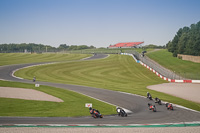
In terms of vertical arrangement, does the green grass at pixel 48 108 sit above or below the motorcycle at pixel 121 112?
below

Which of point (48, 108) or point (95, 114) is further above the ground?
point (95, 114)

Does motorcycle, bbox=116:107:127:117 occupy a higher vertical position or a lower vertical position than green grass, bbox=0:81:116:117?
higher

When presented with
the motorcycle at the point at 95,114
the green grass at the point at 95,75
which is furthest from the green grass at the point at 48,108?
the green grass at the point at 95,75

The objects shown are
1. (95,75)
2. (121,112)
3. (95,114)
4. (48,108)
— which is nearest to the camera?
(95,114)

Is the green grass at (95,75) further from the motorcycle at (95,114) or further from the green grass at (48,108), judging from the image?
the motorcycle at (95,114)

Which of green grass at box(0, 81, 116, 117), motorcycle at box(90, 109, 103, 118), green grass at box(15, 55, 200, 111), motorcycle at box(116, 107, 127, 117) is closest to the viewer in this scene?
motorcycle at box(90, 109, 103, 118)

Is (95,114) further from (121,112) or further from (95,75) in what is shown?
(95,75)

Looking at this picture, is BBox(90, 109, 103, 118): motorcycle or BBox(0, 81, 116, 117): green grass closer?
BBox(90, 109, 103, 118): motorcycle

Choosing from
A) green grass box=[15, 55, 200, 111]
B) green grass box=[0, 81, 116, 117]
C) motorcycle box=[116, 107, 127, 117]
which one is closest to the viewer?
motorcycle box=[116, 107, 127, 117]

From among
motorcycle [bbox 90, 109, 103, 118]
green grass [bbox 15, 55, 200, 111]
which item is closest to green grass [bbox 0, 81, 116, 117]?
motorcycle [bbox 90, 109, 103, 118]

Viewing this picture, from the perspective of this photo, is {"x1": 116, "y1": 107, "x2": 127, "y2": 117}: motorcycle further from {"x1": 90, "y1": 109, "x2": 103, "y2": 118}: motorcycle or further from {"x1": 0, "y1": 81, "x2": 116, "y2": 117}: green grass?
{"x1": 90, "y1": 109, "x2": 103, "y2": 118}: motorcycle

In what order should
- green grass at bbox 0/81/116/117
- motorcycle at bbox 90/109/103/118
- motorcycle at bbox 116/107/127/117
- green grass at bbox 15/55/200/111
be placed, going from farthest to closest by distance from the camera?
green grass at bbox 15/55/200/111 → green grass at bbox 0/81/116/117 → motorcycle at bbox 116/107/127/117 → motorcycle at bbox 90/109/103/118

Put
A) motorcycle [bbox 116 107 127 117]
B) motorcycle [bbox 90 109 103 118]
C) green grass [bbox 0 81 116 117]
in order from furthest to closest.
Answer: green grass [bbox 0 81 116 117], motorcycle [bbox 116 107 127 117], motorcycle [bbox 90 109 103 118]

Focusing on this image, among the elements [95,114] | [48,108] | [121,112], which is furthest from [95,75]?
[95,114]
